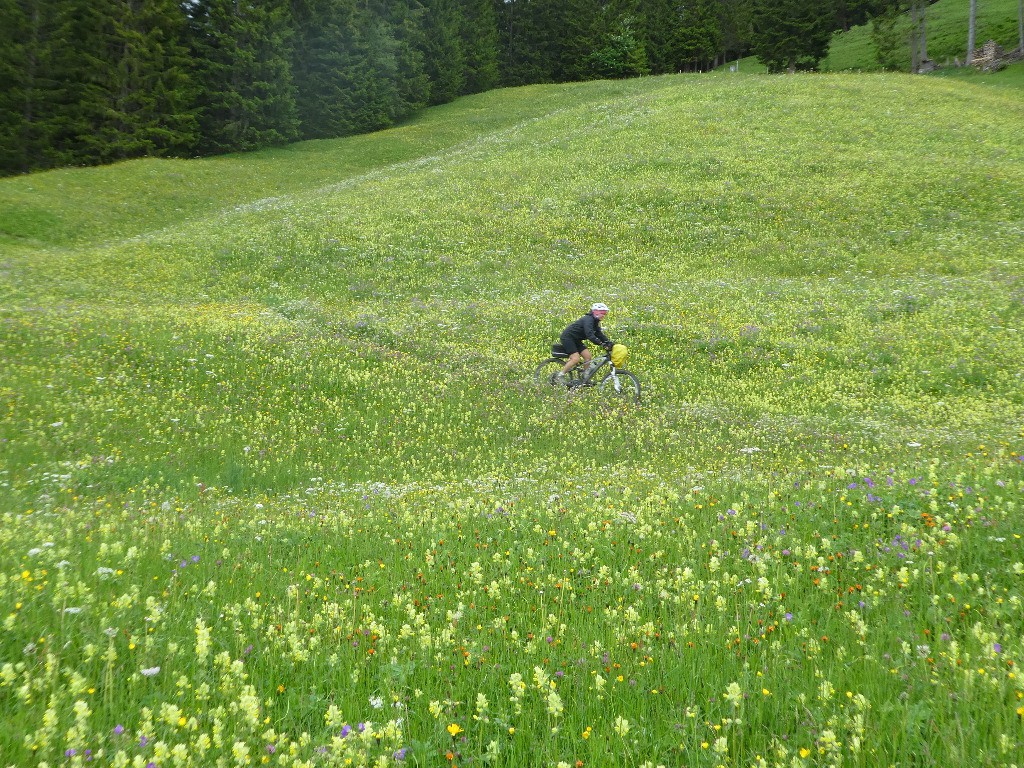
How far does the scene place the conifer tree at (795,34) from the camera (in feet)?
253

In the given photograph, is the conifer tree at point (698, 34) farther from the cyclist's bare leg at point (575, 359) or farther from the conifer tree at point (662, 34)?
the cyclist's bare leg at point (575, 359)

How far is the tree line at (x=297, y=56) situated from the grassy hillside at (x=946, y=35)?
17.9 feet

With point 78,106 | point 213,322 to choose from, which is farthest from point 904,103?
point 78,106

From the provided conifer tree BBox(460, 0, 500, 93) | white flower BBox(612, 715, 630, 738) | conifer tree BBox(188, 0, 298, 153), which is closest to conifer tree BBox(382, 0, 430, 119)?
conifer tree BBox(460, 0, 500, 93)

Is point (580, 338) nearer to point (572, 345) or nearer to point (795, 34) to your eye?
point (572, 345)

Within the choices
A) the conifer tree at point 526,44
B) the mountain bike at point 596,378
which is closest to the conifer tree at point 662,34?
the conifer tree at point 526,44

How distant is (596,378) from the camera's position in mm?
18938

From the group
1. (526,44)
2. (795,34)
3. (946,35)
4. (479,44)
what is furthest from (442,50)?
(946,35)

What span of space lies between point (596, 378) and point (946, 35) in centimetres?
9101

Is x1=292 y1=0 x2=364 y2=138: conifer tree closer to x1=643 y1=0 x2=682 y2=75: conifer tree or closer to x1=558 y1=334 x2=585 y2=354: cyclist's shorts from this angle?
x1=643 y1=0 x2=682 y2=75: conifer tree

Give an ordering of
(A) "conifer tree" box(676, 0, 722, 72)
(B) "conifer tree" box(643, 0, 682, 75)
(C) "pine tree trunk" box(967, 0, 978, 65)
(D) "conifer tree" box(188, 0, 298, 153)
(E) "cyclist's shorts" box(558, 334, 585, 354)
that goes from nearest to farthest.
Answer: (E) "cyclist's shorts" box(558, 334, 585, 354) → (D) "conifer tree" box(188, 0, 298, 153) → (C) "pine tree trunk" box(967, 0, 978, 65) → (A) "conifer tree" box(676, 0, 722, 72) → (B) "conifer tree" box(643, 0, 682, 75)

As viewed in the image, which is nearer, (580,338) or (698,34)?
(580,338)

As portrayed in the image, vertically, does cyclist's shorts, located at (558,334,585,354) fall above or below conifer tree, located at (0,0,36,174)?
below

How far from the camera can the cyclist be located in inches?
681
